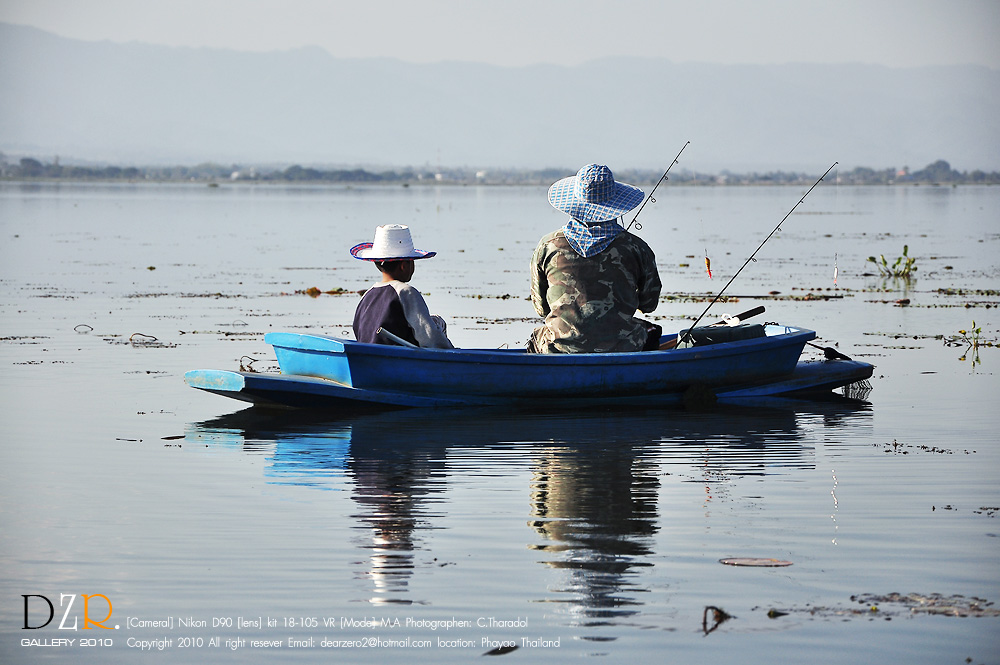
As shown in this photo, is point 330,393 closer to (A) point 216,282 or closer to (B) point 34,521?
(B) point 34,521

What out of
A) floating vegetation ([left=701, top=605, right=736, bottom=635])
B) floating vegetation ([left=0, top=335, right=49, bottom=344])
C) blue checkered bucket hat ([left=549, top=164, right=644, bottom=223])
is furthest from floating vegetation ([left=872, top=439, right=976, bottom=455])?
floating vegetation ([left=0, top=335, right=49, bottom=344])

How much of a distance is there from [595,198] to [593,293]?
2.45 feet

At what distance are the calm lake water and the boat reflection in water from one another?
0.03m

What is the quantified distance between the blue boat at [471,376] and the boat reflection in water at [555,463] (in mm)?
163

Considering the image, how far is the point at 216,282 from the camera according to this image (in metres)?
24.4

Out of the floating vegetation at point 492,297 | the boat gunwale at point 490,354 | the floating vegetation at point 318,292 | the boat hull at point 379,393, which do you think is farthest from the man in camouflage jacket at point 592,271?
the floating vegetation at point 318,292

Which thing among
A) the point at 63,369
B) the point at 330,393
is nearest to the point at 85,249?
the point at 63,369

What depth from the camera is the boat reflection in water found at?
22.1 ft

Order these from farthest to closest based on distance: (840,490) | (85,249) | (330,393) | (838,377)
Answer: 1. (85,249)
2. (838,377)
3. (330,393)
4. (840,490)

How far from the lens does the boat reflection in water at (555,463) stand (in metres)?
6.72

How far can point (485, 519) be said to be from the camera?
25.1 feet

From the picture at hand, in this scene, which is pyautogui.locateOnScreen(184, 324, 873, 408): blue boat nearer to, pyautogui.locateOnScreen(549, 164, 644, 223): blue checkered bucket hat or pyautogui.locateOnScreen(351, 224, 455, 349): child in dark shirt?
pyautogui.locateOnScreen(351, 224, 455, 349): child in dark shirt

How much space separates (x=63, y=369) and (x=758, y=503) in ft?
A: 26.1

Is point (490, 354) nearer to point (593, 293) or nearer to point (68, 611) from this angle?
point (593, 293)
